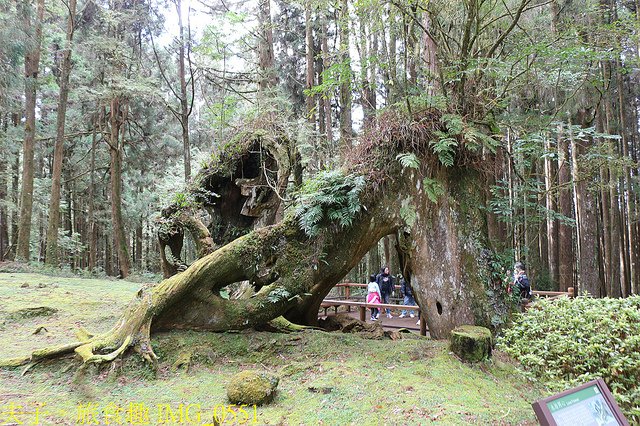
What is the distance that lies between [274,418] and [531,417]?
250 centimetres

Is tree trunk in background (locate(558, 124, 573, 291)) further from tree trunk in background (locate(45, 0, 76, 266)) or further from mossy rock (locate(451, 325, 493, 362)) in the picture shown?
tree trunk in background (locate(45, 0, 76, 266))

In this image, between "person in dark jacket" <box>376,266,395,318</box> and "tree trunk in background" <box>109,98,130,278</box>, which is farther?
"tree trunk in background" <box>109,98,130,278</box>

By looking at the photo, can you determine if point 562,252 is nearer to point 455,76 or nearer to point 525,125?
point 525,125

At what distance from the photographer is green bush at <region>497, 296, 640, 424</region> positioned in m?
3.16

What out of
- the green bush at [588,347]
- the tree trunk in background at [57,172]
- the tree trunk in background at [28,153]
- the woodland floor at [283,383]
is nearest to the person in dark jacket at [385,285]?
the woodland floor at [283,383]

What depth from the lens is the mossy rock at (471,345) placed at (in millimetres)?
5180

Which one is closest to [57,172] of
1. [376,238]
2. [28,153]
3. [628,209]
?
[28,153]

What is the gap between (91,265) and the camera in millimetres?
18312

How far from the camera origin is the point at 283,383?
4.90 m

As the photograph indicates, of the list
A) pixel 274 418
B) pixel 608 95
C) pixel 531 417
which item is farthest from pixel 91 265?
pixel 608 95

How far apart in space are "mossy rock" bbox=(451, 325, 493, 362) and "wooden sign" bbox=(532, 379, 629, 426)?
2643 millimetres

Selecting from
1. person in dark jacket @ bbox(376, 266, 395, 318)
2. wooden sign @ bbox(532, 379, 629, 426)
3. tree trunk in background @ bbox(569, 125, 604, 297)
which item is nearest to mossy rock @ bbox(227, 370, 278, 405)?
wooden sign @ bbox(532, 379, 629, 426)

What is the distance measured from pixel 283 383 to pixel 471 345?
2520mm

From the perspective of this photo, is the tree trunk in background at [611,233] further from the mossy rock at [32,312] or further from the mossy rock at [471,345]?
the mossy rock at [32,312]
